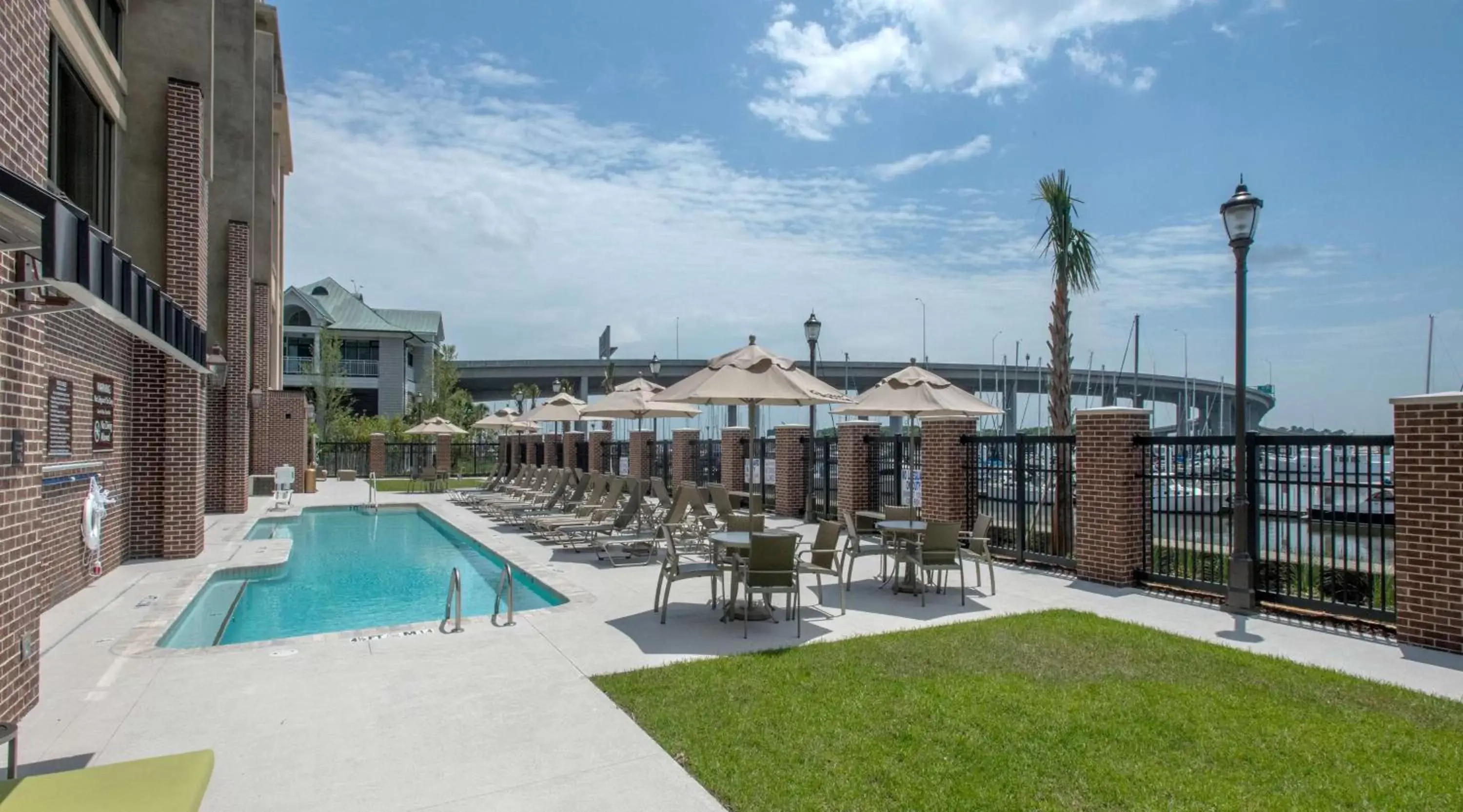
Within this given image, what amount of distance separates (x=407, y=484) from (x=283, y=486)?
10.9 metres

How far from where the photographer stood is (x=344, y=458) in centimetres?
3628

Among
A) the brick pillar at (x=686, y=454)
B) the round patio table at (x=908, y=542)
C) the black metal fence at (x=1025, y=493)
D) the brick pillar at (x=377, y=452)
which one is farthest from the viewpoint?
the brick pillar at (x=377, y=452)

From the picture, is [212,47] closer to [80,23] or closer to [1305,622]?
[80,23]

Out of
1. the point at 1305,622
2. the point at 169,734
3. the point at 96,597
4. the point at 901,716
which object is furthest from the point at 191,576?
the point at 1305,622

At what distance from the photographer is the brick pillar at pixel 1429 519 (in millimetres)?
6652

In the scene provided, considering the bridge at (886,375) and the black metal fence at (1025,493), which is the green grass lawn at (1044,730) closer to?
the black metal fence at (1025,493)

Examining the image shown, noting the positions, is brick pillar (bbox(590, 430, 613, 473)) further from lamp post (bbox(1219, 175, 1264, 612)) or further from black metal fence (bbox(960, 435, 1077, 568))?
lamp post (bbox(1219, 175, 1264, 612))

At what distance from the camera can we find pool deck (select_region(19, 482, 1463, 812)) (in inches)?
165

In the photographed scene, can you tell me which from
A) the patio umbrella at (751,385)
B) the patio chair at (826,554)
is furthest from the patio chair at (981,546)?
the patio umbrella at (751,385)

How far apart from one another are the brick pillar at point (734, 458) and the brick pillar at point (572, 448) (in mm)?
10011

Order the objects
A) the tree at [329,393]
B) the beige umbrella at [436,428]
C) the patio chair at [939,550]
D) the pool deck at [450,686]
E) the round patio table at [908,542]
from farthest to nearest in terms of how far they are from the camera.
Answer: the tree at [329,393] < the beige umbrella at [436,428] < the round patio table at [908,542] < the patio chair at [939,550] < the pool deck at [450,686]

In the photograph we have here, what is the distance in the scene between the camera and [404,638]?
23.7 ft

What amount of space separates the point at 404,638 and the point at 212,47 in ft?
→ 34.6

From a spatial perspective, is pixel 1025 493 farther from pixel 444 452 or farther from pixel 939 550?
pixel 444 452
